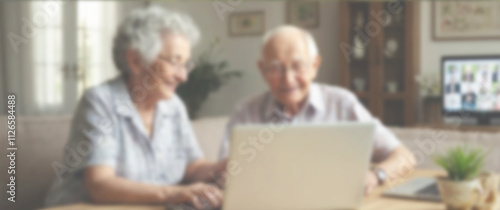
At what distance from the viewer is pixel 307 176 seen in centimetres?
50

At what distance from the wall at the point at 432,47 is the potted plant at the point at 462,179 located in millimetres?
1795

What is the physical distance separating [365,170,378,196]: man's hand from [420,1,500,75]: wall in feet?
5.49

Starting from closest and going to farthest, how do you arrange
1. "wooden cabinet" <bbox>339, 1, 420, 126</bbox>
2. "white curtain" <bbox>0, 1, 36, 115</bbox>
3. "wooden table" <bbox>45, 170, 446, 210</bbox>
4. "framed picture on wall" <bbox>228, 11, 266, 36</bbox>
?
"white curtain" <bbox>0, 1, 36, 115</bbox>, "wooden table" <bbox>45, 170, 446, 210</bbox>, "framed picture on wall" <bbox>228, 11, 266, 36</bbox>, "wooden cabinet" <bbox>339, 1, 420, 126</bbox>

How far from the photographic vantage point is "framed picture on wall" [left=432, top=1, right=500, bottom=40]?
213 centimetres

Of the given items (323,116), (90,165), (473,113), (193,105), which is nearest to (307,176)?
(90,165)

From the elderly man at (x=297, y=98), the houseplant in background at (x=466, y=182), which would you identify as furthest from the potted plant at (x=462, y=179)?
the elderly man at (x=297, y=98)

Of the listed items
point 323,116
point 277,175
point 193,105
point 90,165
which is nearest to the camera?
point 277,175

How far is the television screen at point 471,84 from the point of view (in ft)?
6.82

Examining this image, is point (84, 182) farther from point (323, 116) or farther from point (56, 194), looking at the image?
point (323, 116)

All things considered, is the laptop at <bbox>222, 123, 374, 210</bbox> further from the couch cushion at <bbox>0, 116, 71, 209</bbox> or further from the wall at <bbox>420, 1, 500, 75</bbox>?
the wall at <bbox>420, 1, 500, 75</bbox>

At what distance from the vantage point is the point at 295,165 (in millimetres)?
485

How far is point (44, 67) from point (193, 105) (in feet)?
4.73

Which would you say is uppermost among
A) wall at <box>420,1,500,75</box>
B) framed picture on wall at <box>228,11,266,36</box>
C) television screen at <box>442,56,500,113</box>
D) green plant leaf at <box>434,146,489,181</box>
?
framed picture on wall at <box>228,11,266,36</box>

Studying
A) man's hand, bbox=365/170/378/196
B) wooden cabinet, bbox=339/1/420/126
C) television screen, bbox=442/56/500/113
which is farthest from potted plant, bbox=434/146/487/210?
television screen, bbox=442/56/500/113
